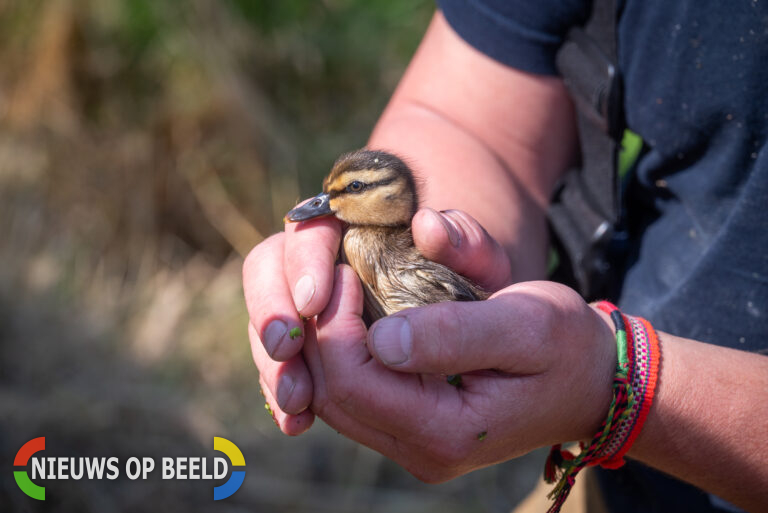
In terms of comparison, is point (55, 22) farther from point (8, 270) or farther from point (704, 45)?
point (704, 45)

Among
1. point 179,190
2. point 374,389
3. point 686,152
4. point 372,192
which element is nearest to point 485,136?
point 372,192

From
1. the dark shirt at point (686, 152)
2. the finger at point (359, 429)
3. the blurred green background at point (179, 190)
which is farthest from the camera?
the blurred green background at point (179, 190)

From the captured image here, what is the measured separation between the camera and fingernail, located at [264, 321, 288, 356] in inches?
73.2

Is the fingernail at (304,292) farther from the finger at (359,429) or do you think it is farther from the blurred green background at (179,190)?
the blurred green background at (179,190)

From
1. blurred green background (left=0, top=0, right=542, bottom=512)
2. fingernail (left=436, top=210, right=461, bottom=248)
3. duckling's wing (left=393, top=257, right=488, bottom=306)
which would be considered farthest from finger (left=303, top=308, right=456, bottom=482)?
blurred green background (left=0, top=0, right=542, bottom=512)

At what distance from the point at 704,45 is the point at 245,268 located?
161 cm

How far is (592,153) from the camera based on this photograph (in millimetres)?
2551

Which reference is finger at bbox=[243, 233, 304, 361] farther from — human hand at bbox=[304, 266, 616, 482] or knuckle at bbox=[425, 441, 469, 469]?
knuckle at bbox=[425, 441, 469, 469]

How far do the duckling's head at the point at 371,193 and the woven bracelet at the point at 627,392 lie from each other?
0.77 metres

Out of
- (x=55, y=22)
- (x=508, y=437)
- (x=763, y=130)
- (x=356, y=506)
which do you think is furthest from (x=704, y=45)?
(x=55, y=22)

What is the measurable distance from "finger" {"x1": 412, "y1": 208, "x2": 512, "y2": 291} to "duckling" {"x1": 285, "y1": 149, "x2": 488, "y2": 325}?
0.05 metres

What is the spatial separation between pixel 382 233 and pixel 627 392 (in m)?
0.91

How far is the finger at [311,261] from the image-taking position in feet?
6.20

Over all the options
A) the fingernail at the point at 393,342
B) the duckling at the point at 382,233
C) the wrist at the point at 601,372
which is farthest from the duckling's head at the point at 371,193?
the wrist at the point at 601,372
